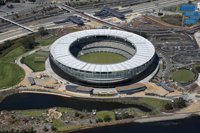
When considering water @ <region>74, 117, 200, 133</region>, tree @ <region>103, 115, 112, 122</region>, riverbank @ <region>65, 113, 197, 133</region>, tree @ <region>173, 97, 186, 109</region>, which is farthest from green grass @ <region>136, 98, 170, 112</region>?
tree @ <region>103, 115, 112, 122</region>

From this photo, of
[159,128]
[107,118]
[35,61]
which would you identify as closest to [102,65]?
[107,118]

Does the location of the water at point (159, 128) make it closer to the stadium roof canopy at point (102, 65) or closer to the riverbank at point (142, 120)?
the riverbank at point (142, 120)

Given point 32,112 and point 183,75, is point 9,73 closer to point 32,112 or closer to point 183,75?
point 32,112

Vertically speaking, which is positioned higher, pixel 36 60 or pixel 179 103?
pixel 179 103

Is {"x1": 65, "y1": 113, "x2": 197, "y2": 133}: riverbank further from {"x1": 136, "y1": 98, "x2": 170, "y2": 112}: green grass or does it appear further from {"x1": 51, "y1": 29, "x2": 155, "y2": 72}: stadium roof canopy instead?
{"x1": 51, "y1": 29, "x2": 155, "y2": 72}: stadium roof canopy

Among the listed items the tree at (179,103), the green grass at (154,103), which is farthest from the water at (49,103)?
the tree at (179,103)
